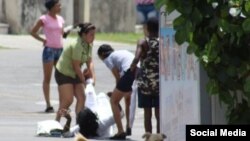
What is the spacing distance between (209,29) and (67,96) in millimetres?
7957

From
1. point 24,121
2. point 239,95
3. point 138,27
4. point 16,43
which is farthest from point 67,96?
point 138,27

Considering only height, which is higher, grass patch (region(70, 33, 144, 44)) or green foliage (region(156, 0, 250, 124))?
green foliage (region(156, 0, 250, 124))

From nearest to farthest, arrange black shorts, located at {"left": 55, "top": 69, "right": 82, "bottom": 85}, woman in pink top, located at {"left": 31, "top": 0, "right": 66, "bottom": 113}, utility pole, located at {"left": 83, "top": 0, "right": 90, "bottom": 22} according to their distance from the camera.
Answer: black shorts, located at {"left": 55, "top": 69, "right": 82, "bottom": 85} < woman in pink top, located at {"left": 31, "top": 0, "right": 66, "bottom": 113} < utility pole, located at {"left": 83, "top": 0, "right": 90, "bottom": 22}

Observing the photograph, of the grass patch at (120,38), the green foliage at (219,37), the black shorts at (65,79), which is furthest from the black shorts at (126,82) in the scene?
the grass patch at (120,38)

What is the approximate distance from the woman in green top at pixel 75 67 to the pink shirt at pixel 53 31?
2.44m

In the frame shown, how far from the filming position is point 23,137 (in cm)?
1421

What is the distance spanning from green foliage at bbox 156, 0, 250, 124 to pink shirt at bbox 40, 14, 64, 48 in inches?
400

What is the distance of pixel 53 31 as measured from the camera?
17344 mm

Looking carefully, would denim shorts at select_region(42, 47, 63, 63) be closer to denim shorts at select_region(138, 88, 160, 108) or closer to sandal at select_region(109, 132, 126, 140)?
sandal at select_region(109, 132, 126, 140)

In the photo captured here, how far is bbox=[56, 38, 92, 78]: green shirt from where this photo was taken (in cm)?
1443

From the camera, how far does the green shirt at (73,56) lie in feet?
47.3

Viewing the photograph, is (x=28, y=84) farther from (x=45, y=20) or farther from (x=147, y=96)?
(x=147, y=96)

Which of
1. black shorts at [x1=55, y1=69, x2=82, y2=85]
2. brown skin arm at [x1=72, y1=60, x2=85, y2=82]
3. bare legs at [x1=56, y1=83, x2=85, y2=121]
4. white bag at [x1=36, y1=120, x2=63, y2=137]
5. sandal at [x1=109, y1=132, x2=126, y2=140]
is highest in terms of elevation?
brown skin arm at [x1=72, y1=60, x2=85, y2=82]

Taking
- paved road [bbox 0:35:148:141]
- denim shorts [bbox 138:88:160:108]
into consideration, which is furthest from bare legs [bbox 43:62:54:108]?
denim shorts [bbox 138:88:160:108]
